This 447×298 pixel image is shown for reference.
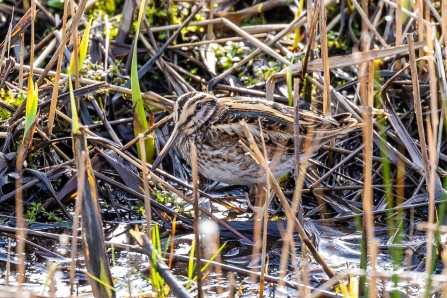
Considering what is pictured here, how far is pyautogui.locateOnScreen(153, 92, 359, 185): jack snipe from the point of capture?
4242 mm

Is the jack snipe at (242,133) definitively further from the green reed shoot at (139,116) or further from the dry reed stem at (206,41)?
the dry reed stem at (206,41)

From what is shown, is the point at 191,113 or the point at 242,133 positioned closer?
the point at 242,133

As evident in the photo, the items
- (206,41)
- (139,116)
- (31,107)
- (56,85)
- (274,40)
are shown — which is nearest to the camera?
(31,107)

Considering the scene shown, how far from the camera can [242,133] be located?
4.24 m

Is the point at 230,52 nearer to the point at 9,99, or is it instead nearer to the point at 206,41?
the point at 206,41

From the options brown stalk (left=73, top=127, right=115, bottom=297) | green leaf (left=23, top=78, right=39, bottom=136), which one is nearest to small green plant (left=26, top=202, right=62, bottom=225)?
green leaf (left=23, top=78, right=39, bottom=136)

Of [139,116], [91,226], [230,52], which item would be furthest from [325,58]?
[91,226]

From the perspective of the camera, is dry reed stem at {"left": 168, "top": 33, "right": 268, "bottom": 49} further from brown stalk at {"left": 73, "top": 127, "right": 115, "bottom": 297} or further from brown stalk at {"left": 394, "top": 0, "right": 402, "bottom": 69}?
brown stalk at {"left": 73, "top": 127, "right": 115, "bottom": 297}

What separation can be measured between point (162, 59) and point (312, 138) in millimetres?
1641

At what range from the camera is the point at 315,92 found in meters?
5.29

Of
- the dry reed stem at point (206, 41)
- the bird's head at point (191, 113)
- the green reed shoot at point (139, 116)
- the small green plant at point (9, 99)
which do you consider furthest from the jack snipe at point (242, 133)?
the dry reed stem at point (206, 41)

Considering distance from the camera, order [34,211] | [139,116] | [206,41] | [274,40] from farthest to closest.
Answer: [206,41]
[274,40]
[139,116]
[34,211]

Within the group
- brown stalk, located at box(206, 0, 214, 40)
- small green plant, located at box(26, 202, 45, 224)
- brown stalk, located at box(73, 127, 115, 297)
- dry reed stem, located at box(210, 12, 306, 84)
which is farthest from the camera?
brown stalk, located at box(206, 0, 214, 40)

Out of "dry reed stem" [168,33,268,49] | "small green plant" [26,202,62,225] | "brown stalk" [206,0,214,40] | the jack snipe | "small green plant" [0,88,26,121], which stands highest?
"brown stalk" [206,0,214,40]
